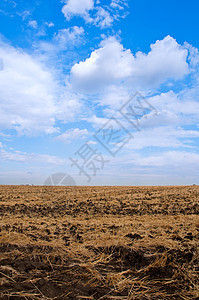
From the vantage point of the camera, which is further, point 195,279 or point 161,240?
point 161,240

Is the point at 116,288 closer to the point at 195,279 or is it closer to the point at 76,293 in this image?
the point at 76,293

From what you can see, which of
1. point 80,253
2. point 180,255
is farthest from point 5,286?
point 180,255

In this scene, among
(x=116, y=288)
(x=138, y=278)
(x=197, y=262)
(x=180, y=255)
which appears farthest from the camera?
(x=180, y=255)

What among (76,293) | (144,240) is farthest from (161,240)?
(76,293)

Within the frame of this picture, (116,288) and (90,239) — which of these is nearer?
(116,288)

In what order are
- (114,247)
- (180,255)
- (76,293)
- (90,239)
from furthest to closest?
(90,239)
(114,247)
(180,255)
(76,293)

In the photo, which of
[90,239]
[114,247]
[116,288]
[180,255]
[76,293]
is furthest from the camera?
[90,239]

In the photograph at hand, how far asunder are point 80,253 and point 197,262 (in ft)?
9.43

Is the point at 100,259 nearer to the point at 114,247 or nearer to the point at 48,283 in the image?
the point at 114,247

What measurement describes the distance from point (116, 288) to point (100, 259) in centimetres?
108

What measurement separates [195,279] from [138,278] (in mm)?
1142

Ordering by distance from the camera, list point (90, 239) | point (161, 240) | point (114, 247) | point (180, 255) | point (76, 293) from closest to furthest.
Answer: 1. point (76, 293)
2. point (180, 255)
3. point (114, 247)
4. point (161, 240)
5. point (90, 239)

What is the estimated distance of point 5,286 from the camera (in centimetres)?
368

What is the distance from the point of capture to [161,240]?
608 cm
